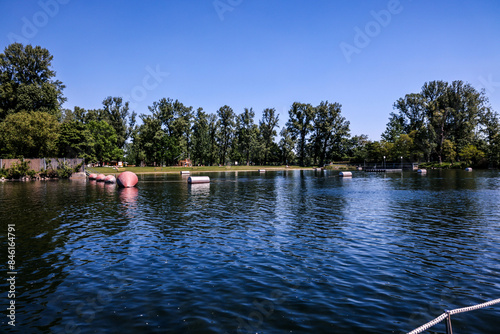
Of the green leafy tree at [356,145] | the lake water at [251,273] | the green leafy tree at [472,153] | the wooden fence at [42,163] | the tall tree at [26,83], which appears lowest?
the lake water at [251,273]

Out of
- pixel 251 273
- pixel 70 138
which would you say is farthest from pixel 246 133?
pixel 251 273

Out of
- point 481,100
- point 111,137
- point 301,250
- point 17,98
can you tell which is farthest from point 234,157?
point 301,250

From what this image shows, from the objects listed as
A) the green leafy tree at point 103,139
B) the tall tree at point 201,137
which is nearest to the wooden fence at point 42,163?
the green leafy tree at point 103,139

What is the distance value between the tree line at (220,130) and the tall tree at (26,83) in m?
0.23

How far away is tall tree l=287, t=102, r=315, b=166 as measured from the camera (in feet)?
484

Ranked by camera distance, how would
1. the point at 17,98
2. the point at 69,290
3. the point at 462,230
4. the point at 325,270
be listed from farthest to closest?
the point at 17,98, the point at 462,230, the point at 325,270, the point at 69,290

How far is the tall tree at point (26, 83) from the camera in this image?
7856cm

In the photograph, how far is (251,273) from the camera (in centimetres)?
1106

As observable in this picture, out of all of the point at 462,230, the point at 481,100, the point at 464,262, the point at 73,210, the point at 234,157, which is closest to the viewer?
the point at 464,262

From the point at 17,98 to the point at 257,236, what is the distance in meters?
89.6

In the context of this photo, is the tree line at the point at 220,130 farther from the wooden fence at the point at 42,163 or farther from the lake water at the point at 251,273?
the lake water at the point at 251,273

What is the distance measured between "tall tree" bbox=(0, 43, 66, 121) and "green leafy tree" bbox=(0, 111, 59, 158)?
1257cm

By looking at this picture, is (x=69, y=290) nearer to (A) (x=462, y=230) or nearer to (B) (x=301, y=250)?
(B) (x=301, y=250)

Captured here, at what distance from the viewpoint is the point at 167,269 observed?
1150cm
